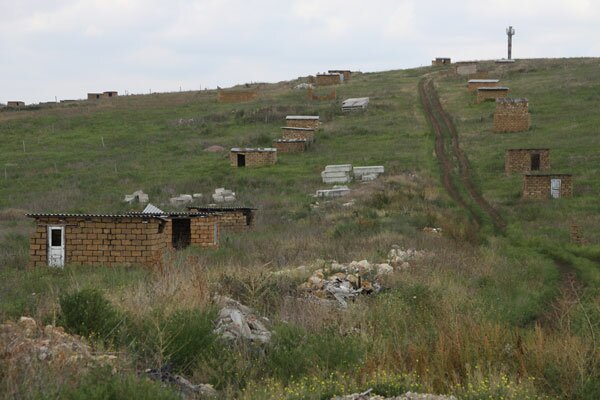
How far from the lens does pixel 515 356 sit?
28.8 ft

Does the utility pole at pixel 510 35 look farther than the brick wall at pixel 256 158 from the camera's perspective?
Yes

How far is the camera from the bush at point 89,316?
866cm

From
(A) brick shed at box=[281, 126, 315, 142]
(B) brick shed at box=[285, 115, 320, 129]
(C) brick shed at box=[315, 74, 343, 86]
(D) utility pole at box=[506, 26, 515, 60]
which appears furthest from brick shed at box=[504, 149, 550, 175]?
(D) utility pole at box=[506, 26, 515, 60]

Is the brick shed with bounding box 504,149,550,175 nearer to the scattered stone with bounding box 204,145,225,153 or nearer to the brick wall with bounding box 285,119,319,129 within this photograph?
the brick wall with bounding box 285,119,319,129

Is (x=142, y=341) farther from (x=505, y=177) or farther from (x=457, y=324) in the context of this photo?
(x=505, y=177)

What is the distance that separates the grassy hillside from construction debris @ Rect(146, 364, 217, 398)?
164mm

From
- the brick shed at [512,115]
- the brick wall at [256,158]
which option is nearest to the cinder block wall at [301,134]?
the brick wall at [256,158]

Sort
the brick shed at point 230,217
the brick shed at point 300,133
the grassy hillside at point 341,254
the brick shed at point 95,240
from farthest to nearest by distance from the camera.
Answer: the brick shed at point 300,133
the brick shed at point 230,217
the brick shed at point 95,240
the grassy hillside at point 341,254

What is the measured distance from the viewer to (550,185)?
2605cm

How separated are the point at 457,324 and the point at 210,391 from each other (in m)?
3.43

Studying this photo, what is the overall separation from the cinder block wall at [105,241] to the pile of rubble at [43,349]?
8.56m

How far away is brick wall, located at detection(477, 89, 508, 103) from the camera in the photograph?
4750 cm

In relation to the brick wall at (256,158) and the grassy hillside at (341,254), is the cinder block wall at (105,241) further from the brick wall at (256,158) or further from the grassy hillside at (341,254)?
the brick wall at (256,158)

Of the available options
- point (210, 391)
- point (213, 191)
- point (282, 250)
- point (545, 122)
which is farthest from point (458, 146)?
point (210, 391)
